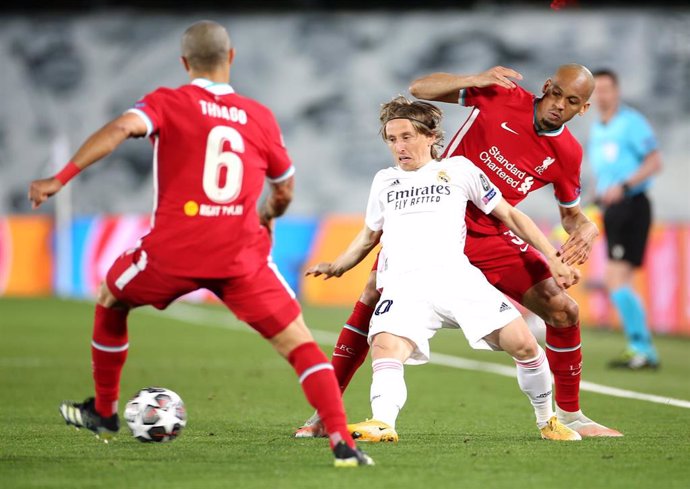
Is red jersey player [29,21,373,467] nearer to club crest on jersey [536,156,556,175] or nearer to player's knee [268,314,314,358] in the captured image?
player's knee [268,314,314,358]

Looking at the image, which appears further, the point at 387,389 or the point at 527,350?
the point at 527,350

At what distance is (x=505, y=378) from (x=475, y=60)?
18.3 m

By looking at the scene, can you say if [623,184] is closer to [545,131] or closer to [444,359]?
[444,359]

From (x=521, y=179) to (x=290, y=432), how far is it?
6.35 ft

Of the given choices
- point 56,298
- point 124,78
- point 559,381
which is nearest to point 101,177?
point 124,78

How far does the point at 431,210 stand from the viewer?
671 centimetres

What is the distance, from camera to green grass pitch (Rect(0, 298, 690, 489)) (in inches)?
216

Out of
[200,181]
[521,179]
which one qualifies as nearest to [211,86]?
[200,181]

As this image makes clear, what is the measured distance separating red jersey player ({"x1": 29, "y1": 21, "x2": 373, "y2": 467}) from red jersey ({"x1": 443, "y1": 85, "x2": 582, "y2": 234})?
1.66 metres

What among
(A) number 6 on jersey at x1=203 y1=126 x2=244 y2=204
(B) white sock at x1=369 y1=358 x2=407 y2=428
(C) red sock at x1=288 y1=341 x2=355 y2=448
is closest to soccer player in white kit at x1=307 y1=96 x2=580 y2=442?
(B) white sock at x1=369 y1=358 x2=407 y2=428

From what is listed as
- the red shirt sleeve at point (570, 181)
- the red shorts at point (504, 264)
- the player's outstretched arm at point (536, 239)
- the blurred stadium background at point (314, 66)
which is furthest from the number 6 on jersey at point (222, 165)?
the blurred stadium background at point (314, 66)

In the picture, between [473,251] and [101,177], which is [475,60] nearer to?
[101,177]

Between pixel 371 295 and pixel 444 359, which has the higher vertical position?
pixel 371 295

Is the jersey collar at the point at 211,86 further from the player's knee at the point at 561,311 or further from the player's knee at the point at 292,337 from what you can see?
the player's knee at the point at 561,311
